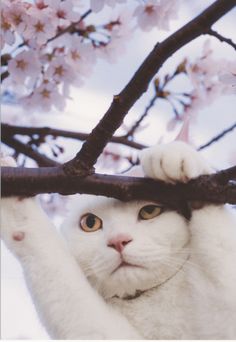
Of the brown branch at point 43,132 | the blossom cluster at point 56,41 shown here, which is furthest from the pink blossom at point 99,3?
the brown branch at point 43,132

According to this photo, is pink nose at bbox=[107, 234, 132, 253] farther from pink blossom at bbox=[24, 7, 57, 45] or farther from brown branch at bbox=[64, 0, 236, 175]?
pink blossom at bbox=[24, 7, 57, 45]

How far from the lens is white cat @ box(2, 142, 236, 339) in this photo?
1117 mm

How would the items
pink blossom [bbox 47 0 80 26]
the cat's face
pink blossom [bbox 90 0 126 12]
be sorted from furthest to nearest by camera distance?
pink blossom [bbox 47 0 80 26] < pink blossom [bbox 90 0 126 12] < the cat's face

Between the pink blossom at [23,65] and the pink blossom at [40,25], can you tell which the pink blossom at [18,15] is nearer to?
the pink blossom at [40,25]

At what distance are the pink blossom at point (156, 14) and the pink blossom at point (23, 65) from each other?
0.42m

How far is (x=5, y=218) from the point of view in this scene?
1.13 m

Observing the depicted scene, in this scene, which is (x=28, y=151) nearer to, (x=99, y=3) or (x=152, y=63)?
(x=99, y=3)

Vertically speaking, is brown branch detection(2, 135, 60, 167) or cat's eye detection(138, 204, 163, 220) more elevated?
brown branch detection(2, 135, 60, 167)

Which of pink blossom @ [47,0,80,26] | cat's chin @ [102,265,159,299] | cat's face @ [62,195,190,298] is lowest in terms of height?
cat's chin @ [102,265,159,299]

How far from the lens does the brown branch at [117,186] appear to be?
3.52 ft

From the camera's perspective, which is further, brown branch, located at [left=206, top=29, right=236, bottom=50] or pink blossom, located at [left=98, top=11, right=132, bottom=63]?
pink blossom, located at [left=98, top=11, right=132, bottom=63]

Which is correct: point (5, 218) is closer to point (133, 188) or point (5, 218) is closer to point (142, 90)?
point (133, 188)

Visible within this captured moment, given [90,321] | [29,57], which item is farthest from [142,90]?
[29,57]

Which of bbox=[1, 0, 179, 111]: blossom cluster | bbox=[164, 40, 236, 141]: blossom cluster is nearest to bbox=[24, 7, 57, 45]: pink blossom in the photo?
bbox=[1, 0, 179, 111]: blossom cluster
